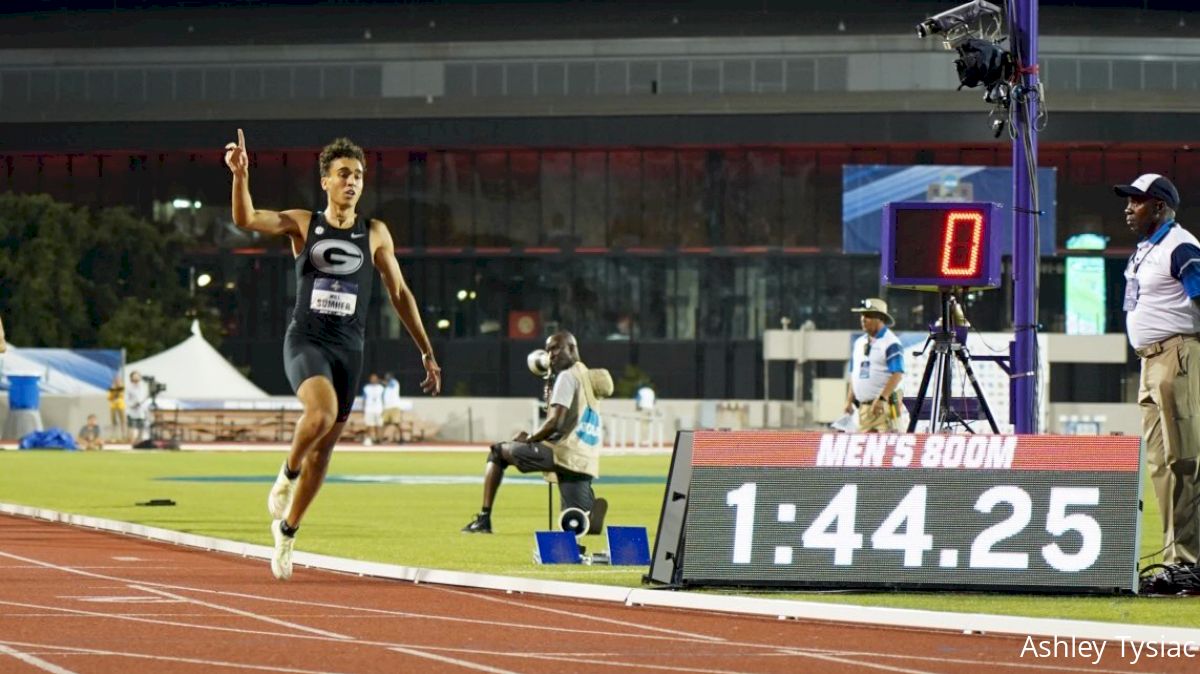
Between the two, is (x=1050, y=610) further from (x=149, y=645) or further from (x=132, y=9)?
(x=132, y=9)

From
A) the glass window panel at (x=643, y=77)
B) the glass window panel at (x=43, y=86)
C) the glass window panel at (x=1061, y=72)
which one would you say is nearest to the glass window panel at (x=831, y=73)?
the glass window panel at (x=643, y=77)

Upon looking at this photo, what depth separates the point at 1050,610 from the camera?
10578 millimetres

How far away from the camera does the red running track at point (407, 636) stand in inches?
338

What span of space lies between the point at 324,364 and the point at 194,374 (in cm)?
4398

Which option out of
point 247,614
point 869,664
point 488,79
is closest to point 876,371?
point 247,614

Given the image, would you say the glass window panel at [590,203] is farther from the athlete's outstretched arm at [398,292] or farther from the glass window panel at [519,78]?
the athlete's outstretched arm at [398,292]

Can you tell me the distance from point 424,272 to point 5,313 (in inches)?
567

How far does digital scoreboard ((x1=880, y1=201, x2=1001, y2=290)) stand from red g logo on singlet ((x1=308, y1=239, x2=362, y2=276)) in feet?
11.9

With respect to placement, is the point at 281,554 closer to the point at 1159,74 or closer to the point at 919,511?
the point at 919,511

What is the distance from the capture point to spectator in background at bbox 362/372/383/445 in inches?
2140

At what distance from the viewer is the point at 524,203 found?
244 feet

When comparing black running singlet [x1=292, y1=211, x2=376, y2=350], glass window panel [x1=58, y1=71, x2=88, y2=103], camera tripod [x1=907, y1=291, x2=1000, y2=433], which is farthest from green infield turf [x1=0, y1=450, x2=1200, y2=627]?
glass window panel [x1=58, y1=71, x2=88, y2=103]

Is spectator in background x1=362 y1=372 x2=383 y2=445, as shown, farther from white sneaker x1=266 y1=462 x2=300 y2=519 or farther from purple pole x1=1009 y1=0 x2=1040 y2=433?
white sneaker x1=266 y1=462 x2=300 y2=519

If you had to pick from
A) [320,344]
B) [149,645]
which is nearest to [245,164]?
[320,344]
